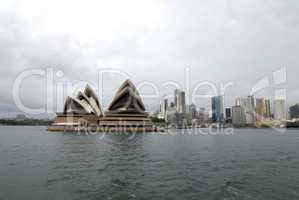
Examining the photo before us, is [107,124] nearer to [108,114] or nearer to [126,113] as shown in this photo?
[108,114]

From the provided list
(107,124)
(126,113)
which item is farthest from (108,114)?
(126,113)

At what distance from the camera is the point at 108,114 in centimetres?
6462

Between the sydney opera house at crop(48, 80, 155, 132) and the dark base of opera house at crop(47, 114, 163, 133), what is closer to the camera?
the dark base of opera house at crop(47, 114, 163, 133)

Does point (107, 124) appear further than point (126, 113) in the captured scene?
→ No

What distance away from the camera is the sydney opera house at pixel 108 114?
204 feet

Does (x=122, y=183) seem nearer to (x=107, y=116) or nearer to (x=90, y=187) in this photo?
(x=90, y=187)

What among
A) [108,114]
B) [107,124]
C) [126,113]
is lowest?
[107,124]

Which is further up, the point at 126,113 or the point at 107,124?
the point at 126,113

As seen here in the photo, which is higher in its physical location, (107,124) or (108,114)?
(108,114)

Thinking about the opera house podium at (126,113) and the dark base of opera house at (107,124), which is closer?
the dark base of opera house at (107,124)

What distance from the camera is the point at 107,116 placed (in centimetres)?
6381

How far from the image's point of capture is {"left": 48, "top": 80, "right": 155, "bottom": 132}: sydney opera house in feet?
204

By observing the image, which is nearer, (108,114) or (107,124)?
(107,124)

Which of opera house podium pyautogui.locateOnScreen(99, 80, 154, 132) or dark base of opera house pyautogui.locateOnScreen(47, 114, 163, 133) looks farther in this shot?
opera house podium pyautogui.locateOnScreen(99, 80, 154, 132)
